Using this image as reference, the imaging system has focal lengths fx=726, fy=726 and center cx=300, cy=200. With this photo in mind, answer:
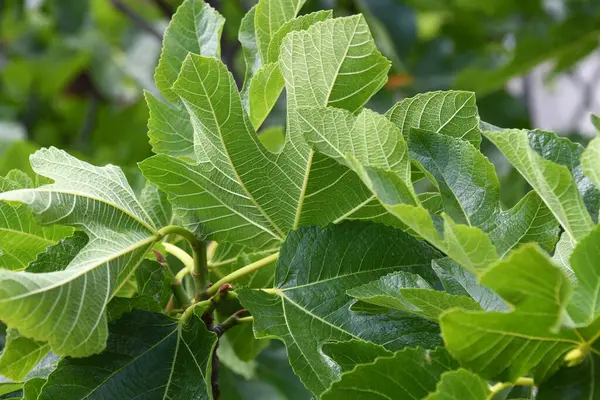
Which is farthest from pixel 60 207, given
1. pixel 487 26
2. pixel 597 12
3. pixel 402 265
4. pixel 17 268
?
pixel 487 26

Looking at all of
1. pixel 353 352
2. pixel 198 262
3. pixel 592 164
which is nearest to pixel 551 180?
pixel 592 164

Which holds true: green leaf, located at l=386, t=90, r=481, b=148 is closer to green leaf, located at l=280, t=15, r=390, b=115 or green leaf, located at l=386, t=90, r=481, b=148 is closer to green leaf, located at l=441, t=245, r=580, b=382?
green leaf, located at l=280, t=15, r=390, b=115

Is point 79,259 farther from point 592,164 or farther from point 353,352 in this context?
point 592,164

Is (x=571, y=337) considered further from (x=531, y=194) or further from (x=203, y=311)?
(x=203, y=311)

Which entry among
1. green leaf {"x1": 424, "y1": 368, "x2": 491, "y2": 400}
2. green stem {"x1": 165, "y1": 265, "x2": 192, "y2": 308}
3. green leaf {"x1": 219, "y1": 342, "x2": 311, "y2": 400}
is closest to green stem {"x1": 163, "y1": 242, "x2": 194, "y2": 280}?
green stem {"x1": 165, "y1": 265, "x2": 192, "y2": 308}

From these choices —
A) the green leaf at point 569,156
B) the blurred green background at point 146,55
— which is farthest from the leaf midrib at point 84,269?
the blurred green background at point 146,55

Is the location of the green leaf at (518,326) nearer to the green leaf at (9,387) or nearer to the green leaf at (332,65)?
the green leaf at (332,65)
